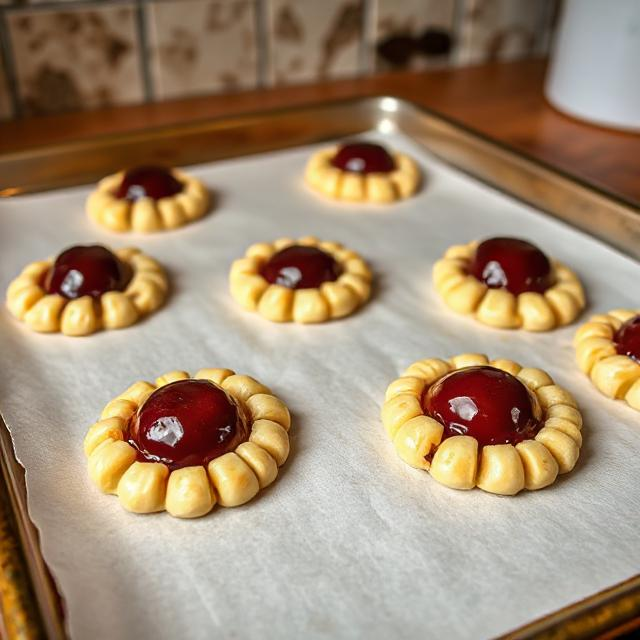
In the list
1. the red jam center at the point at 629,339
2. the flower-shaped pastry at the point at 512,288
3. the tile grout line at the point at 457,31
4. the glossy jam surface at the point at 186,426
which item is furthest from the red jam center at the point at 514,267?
the tile grout line at the point at 457,31

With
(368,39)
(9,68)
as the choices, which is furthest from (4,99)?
(368,39)

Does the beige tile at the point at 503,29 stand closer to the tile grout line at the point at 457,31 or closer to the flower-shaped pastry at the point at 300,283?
the tile grout line at the point at 457,31

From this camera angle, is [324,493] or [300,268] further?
[300,268]

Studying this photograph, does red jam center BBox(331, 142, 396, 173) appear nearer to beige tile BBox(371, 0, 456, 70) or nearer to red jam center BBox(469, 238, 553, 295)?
red jam center BBox(469, 238, 553, 295)

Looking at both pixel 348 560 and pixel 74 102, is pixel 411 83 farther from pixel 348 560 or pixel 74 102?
pixel 348 560

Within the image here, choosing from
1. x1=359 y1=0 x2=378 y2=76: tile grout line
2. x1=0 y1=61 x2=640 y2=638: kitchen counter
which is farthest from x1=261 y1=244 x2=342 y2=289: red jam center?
x1=359 y1=0 x2=378 y2=76: tile grout line

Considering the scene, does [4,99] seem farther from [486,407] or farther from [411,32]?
[486,407]

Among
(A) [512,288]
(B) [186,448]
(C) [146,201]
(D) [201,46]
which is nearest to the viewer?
(B) [186,448]
